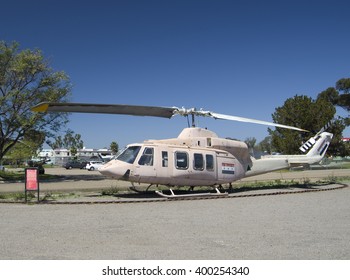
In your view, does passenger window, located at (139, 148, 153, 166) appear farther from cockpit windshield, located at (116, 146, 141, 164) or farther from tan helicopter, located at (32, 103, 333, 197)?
cockpit windshield, located at (116, 146, 141, 164)

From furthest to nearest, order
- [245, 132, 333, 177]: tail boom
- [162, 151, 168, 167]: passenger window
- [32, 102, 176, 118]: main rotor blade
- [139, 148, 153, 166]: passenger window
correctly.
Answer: [245, 132, 333, 177]: tail boom → [162, 151, 168, 167]: passenger window → [139, 148, 153, 166]: passenger window → [32, 102, 176, 118]: main rotor blade

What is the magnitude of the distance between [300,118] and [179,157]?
34.4m

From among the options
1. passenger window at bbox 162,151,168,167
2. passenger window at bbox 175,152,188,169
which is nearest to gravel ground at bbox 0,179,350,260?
passenger window at bbox 162,151,168,167

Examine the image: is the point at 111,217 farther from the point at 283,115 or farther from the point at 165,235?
the point at 283,115

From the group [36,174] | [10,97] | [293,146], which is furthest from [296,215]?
[293,146]

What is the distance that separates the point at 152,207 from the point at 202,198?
302 cm

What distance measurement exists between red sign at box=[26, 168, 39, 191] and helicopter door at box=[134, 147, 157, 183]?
352 cm

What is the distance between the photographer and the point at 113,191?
55.8 feet

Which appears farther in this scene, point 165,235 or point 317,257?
point 165,235

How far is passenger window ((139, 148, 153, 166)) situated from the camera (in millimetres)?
14664

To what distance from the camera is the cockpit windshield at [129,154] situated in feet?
48.2

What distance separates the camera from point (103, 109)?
1333cm

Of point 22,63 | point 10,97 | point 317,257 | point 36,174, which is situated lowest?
point 317,257

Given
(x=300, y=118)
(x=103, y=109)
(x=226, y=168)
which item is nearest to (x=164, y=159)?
(x=226, y=168)
